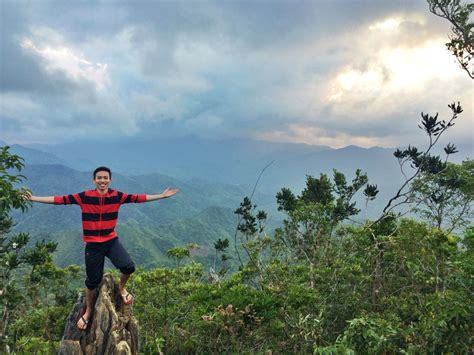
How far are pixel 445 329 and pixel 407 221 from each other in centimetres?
781

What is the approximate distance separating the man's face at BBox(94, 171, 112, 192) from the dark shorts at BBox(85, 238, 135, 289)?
44.6 inches

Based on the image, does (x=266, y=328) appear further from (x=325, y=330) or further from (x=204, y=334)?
(x=325, y=330)

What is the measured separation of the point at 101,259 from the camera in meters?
7.50

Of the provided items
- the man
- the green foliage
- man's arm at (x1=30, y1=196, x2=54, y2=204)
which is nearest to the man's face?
the man

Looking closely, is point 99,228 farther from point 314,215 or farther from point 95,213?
point 314,215

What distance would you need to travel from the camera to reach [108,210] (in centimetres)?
745

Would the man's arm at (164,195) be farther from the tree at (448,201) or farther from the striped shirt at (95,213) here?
the tree at (448,201)

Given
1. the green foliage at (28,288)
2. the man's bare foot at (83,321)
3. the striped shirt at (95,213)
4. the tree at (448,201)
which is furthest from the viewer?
the tree at (448,201)

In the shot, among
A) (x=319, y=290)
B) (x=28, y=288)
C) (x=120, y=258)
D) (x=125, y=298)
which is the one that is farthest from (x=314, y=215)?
(x=28, y=288)

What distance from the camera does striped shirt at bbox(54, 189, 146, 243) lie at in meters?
7.29

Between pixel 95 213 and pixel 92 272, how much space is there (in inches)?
49.8

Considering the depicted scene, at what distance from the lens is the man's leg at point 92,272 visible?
7.36 metres

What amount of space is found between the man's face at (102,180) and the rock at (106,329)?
85.3 inches

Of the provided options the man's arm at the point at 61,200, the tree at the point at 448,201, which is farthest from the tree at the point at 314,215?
the man's arm at the point at 61,200
